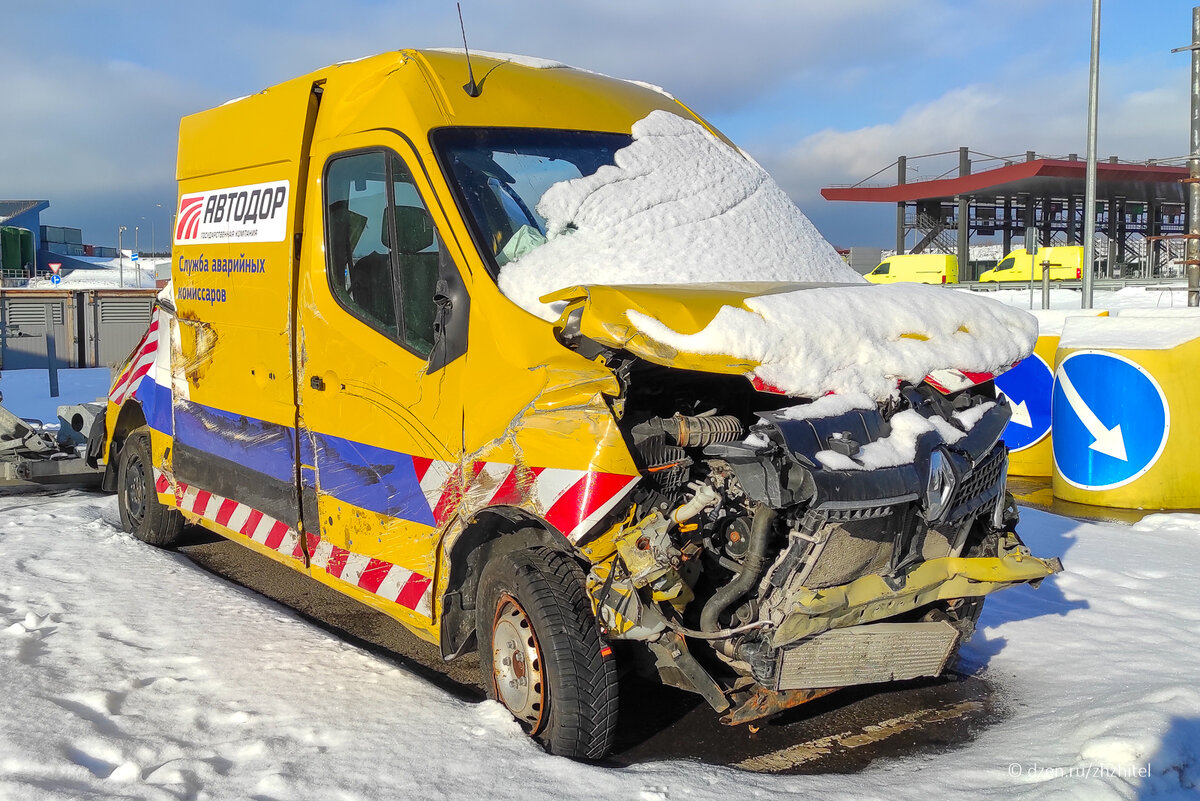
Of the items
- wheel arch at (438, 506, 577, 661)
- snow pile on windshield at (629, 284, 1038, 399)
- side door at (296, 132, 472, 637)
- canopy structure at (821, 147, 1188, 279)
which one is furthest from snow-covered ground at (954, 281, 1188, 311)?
wheel arch at (438, 506, 577, 661)

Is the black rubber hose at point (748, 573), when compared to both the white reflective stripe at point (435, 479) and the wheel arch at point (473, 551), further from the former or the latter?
the white reflective stripe at point (435, 479)

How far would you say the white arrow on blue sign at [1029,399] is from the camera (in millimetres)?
10094

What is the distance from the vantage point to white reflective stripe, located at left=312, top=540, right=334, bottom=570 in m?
5.07

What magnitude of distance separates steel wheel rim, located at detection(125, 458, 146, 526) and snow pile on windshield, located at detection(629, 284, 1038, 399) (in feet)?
17.3

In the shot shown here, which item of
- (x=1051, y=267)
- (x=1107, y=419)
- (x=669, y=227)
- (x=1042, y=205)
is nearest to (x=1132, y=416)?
(x=1107, y=419)

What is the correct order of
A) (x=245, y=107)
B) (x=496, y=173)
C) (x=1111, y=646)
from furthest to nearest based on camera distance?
(x=245, y=107)
(x=1111, y=646)
(x=496, y=173)

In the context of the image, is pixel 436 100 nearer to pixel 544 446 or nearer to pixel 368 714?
pixel 544 446

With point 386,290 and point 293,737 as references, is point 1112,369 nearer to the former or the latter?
point 386,290

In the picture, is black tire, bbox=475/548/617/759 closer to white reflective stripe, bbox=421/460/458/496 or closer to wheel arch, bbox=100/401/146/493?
white reflective stripe, bbox=421/460/458/496

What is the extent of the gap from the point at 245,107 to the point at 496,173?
7.46 feet

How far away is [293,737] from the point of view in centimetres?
381

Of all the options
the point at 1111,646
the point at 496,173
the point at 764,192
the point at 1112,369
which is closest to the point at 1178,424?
the point at 1112,369

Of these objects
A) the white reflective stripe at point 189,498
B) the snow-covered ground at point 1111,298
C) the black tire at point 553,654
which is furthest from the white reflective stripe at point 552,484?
the snow-covered ground at point 1111,298

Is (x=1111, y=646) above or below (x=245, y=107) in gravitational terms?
below
